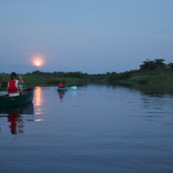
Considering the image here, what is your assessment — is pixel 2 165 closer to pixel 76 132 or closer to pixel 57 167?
pixel 57 167

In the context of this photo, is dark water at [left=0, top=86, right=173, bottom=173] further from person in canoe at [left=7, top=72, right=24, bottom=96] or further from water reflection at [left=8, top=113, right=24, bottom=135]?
person in canoe at [left=7, top=72, right=24, bottom=96]

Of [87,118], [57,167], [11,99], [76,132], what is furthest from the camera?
[11,99]

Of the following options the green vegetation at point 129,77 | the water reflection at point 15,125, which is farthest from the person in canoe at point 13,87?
the green vegetation at point 129,77

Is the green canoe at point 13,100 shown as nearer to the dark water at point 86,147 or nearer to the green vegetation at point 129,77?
the dark water at point 86,147

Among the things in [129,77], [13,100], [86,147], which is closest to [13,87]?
[13,100]

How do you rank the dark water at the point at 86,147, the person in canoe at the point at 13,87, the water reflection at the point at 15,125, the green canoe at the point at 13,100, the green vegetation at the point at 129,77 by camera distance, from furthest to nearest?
the green vegetation at the point at 129,77 < the person in canoe at the point at 13,87 < the green canoe at the point at 13,100 < the water reflection at the point at 15,125 < the dark water at the point at 86,147

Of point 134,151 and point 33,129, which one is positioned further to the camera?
point 33,129

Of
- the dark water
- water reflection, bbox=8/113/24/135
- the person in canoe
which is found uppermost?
the person in canoe

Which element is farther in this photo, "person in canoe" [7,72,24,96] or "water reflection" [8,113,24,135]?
"person in canoe" [7,72,24,96]

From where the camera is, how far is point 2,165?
847 centimetres

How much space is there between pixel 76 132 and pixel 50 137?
4.49 feet

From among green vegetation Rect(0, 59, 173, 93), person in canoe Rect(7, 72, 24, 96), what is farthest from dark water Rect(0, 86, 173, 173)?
green vegetation Rect(0, 59, 173, 93)

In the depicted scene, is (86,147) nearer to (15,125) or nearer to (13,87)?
Result: (15,125)

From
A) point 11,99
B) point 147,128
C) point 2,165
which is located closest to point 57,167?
point 2,165
